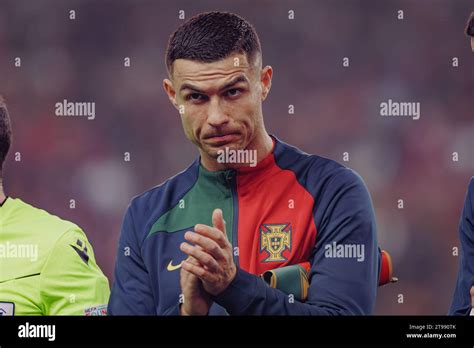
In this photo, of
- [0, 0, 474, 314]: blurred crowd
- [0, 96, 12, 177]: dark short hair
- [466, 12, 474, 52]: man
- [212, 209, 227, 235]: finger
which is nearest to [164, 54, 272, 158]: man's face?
[0, 0, 474, 314]: blurred crowd

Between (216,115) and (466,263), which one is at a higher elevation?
(216,115)

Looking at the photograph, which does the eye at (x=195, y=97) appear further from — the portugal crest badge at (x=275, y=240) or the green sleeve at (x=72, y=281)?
the green sleeve at (x=72, y=281)

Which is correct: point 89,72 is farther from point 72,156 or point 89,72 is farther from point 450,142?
point 450,142

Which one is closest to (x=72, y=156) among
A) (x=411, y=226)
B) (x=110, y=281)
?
(x=110, y=281)

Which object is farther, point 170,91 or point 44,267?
point 170,91

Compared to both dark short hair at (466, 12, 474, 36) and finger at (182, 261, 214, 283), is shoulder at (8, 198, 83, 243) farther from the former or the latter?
dark short hair at (466, 12, 474, 36)

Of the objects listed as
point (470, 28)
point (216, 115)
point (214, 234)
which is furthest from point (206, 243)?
point (470, 28)

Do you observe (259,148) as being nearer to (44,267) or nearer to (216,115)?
(216,115)

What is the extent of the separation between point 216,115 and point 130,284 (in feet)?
2.66

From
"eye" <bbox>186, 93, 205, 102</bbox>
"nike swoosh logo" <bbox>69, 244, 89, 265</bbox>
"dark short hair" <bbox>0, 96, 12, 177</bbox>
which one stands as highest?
"eye" <bbox>186, 93, 205, 102</bbox>

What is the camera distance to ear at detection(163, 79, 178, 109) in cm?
429

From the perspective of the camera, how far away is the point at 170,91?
170 inches

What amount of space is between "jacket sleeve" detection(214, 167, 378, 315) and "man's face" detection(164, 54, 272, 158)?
0.44 meters

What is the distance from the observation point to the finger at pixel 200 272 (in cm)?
396
